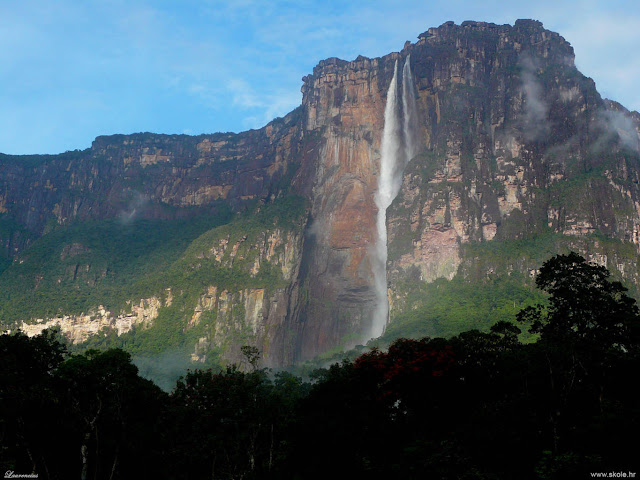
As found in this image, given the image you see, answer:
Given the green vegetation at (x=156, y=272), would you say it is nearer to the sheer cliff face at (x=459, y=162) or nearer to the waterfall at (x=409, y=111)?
the sheer cliff face at (x=459, y=162)

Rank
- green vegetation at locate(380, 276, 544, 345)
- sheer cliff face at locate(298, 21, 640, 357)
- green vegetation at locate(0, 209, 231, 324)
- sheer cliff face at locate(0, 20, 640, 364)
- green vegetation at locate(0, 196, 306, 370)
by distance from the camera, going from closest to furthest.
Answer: green vegetation at locate(380, 276, 544, 345) < sheer cliff face at locate(0, 20, 640, 364) < sheer cliff face at locate(298, 21, 640, 357) < green vegetation at locate(0, 196, 306, 370) < green vegetation at locate(0, 209, 231, 324)

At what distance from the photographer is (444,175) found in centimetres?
10556

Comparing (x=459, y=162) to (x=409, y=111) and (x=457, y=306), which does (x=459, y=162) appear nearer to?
(x=409, y=111)

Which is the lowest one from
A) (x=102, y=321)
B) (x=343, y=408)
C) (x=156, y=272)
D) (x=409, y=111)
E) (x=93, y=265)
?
(x=343, y=408)

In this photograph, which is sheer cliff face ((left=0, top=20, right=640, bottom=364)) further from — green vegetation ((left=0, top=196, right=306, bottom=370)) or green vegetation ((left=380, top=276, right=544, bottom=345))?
green vegetation ((left=380, top=276, right=544, bottom=345))

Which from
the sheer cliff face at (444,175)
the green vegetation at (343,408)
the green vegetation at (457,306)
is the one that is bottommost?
the green vegetation at (343,408)

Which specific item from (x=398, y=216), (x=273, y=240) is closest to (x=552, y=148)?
(x=398, y=216)

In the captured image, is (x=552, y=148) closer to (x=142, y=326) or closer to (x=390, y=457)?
(x=142, y=326)

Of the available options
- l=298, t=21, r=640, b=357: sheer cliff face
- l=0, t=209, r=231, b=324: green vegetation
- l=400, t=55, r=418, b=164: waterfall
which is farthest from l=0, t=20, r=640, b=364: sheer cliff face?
l=0, t=209, r=231, b=324: green vegetation

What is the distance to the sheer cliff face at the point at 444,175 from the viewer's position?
98.4m

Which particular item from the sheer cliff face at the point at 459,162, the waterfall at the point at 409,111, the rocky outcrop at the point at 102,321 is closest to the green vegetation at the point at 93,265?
the rocky outcrop at the point at 102,321

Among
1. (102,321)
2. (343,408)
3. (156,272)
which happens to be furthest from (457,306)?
(156,272)

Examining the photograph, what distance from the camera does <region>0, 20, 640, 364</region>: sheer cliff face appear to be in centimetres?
9838

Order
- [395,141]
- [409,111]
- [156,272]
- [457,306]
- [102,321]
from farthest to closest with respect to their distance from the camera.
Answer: [156,272]
[395,141]
[409,111]
[102,321]
[457,306]
